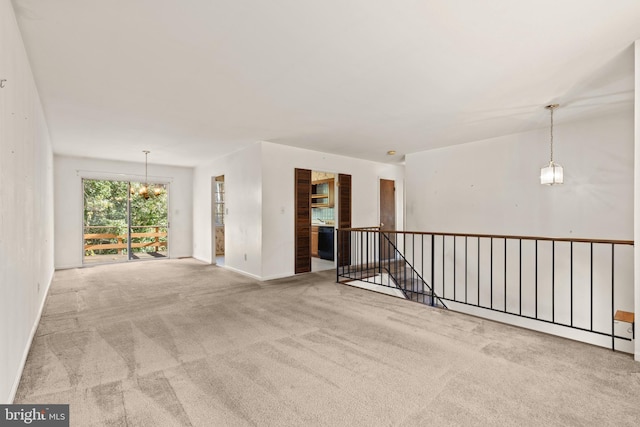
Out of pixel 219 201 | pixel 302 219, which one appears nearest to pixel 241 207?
pixel 302 219

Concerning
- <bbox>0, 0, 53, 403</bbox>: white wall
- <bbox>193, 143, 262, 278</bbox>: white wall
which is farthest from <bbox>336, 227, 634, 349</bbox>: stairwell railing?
<bbox>0, 0, 53, 403</bbox>: white wall

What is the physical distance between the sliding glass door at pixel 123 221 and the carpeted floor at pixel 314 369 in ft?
14.0

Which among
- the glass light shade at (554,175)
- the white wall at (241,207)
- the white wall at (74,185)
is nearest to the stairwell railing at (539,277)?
the glass light shade at (554,175)

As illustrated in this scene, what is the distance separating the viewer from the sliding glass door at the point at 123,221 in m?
7.50

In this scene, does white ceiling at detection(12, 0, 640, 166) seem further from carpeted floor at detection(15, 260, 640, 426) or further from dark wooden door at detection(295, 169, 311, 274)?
carpeted floor at detection(15, 260, 640, 426)

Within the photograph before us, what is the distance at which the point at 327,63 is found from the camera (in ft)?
9.09

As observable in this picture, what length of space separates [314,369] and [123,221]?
7.51 meters

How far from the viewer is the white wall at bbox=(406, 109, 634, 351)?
415 cm

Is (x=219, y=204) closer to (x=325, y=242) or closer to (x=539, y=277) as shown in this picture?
(x=325, y=242)

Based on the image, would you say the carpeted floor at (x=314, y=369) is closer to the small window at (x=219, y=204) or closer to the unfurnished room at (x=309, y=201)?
the unfurnished room at (x=309, y=201)

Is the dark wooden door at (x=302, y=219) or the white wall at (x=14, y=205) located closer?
the white wall at (x=14, y=205)

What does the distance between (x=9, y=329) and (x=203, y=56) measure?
2.47 metres

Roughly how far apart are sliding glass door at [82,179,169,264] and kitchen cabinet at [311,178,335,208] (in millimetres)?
4264

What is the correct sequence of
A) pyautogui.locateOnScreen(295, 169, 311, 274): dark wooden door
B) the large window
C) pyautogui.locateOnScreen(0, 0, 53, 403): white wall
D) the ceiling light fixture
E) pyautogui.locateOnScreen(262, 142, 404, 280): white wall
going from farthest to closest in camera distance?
the large window → the ceiling light fixture → pyautogui.locateOnScreen(295, 169, 311, 274): dark wooden door → pyautogui.locateOnScreen(262, 142, 404, 280): white wall → pyautogui.locateOnScreen(0, 0, 53, 403): white wall
